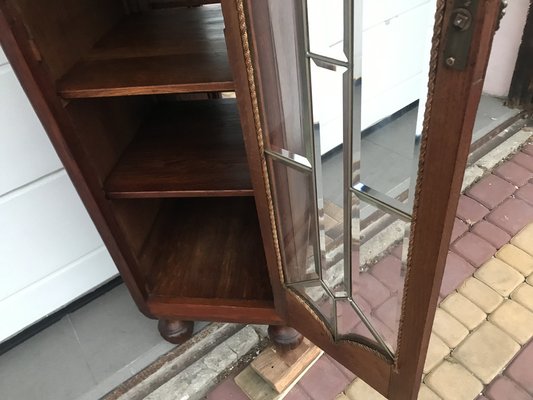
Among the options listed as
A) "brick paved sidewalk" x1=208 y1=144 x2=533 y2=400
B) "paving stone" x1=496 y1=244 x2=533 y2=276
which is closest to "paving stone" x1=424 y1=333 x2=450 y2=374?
"brick paved sidewalk" x1=208 y1=144 x2=533 y2=400

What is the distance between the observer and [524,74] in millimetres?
1930

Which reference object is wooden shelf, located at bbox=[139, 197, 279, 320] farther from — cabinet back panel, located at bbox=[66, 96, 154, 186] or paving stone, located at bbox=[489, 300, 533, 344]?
paving stone, located at bbox=[489, 300, 533, 344]

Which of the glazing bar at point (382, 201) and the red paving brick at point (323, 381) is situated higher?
the glazing bar at point (382, 201)

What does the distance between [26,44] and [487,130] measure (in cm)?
179

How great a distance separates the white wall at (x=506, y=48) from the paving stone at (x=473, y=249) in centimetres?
70

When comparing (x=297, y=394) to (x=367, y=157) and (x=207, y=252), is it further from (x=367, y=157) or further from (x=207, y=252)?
(x=367, y=157)

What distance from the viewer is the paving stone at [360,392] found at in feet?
3.78

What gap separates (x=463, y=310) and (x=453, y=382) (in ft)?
0.77

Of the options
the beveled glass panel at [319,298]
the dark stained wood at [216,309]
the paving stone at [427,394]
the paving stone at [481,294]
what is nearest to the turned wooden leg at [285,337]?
the dark stained wood at [216,309]

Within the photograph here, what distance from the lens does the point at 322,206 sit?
2.79 feet

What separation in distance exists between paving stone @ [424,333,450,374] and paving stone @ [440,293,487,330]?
10 cm

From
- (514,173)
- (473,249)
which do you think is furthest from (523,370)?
(514,173)

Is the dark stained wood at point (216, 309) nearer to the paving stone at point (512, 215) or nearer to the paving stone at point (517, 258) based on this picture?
the paving stone at point (517, 258)

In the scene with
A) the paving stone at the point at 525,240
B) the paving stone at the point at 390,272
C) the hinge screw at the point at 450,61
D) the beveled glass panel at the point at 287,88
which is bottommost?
the paving stone at the point at 525,240
